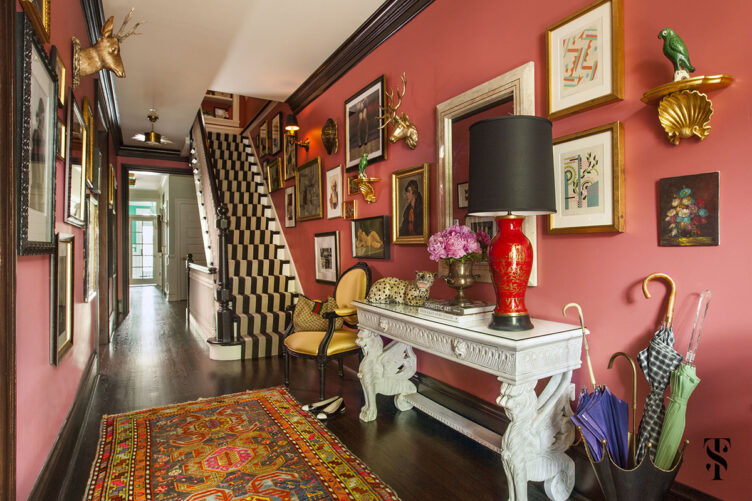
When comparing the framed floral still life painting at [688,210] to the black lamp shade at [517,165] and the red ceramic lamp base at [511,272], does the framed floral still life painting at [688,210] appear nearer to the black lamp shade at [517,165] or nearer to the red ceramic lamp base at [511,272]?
the black lamp shade at [517,165]

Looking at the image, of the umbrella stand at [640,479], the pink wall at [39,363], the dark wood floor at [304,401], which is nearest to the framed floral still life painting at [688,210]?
the umbrella stand at [640,479]

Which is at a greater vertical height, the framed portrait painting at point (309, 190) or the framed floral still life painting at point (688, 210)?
the framed portrait painting at point (309, 190)

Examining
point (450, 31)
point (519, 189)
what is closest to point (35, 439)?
point (519, 189)

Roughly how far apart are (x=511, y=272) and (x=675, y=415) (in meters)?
0.87

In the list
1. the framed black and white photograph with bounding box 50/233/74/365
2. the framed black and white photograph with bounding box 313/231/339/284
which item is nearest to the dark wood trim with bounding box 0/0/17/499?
the framed black and white photograph with bounding box 50/233/74/365

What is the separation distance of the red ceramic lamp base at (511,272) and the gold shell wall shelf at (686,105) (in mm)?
737

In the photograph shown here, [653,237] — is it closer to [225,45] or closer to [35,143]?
[35,143]

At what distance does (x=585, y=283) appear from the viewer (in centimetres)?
226

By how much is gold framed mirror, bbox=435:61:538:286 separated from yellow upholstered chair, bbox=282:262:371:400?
3.64ft

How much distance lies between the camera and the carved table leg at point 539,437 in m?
2.03

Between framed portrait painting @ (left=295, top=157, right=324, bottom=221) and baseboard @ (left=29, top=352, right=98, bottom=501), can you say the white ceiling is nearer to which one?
framed portrait painting @ (left=295, top=157, right=324, bottom=221)

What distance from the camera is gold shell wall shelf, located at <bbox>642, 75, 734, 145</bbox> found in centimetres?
169

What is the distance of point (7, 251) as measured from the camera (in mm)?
1398

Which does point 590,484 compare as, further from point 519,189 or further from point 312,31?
point 312,31
